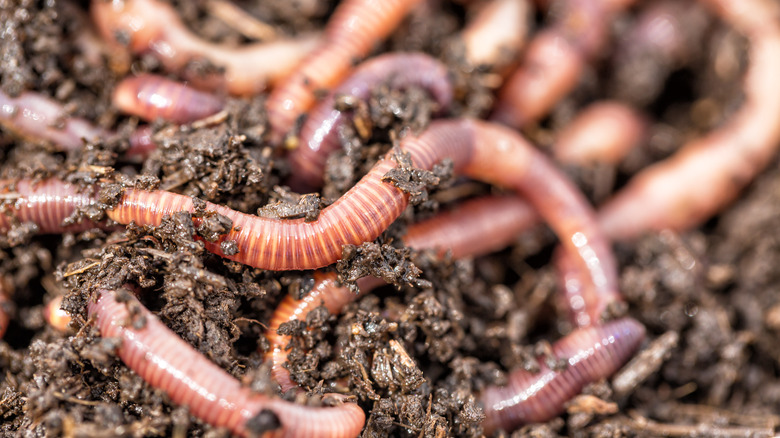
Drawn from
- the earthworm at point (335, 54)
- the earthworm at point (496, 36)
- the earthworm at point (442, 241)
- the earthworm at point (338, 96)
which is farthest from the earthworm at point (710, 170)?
the earthworm at point (335, 54)

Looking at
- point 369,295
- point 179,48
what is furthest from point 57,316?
point 179,48

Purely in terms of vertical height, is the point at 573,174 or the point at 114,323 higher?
the point at 573,174

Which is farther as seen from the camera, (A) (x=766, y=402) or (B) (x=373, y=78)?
(A) (x=766, y=402)

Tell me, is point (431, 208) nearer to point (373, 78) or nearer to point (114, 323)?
point (373, 78)

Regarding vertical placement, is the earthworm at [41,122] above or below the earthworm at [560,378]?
below

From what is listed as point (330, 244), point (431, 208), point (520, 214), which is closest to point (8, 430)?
point (330, 244)

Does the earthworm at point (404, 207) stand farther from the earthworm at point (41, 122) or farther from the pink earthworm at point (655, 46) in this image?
the pink earthworm at point (655, 46)
